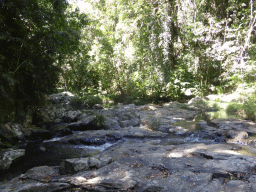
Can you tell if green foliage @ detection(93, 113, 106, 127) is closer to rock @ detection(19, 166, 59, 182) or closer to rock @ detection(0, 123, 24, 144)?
A: rock @ detection(0, 123, 24, 144)

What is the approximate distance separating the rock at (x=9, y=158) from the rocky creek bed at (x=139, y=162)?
20 millimetres

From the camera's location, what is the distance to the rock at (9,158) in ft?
13.2

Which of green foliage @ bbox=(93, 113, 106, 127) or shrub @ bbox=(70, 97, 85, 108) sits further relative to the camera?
shrub @ bbox=(70, 97, 85, 108)

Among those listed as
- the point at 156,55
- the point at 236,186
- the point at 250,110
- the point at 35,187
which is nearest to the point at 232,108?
the point at 250,110

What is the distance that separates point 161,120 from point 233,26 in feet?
23.8

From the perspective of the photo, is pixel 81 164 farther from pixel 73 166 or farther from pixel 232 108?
pixel 232 108

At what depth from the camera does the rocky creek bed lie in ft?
A: 8.95

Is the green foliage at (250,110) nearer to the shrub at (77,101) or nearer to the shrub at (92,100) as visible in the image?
the shrub at (92,100)

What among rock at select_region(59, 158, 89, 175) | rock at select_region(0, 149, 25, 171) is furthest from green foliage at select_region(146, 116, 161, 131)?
rock at select_region(0, 149, 25, 171)

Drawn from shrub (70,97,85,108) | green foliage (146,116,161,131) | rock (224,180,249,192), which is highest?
shrub (70,97,85,108)

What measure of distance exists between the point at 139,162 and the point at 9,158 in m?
3.02

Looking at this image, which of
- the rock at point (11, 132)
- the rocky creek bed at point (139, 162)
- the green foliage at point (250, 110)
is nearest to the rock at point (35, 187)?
the rocky creek bed at point (139, 162)

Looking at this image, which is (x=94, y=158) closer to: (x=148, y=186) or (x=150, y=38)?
(x=148, y=186)

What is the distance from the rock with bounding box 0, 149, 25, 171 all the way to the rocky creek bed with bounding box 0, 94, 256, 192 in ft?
0.06
